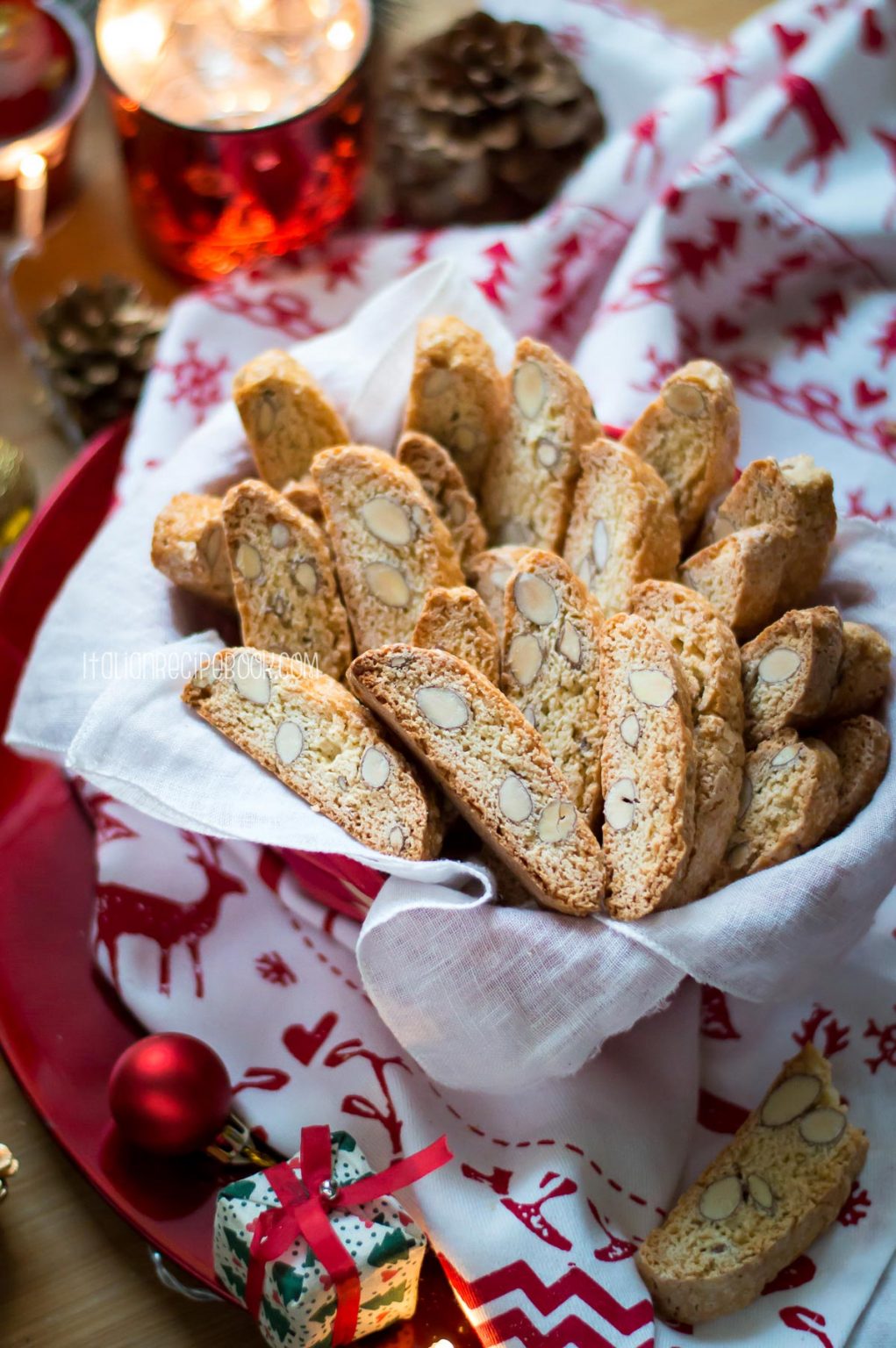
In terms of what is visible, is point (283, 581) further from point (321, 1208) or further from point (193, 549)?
point (321, 1208)

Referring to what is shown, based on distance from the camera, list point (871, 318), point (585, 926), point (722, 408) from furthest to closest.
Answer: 1. point (871, 318)
2. point (722, 408)
3. point (585, 926)

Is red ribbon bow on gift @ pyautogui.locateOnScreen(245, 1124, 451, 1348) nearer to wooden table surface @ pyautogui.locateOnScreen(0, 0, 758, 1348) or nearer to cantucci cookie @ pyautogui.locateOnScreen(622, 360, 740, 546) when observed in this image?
wooden table surface @ pyautogui.locateOnScreen(0, 0, 758, 1348)

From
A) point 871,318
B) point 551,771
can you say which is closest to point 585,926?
point 551,771

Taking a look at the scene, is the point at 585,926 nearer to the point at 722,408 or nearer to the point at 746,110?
the point at 722,408

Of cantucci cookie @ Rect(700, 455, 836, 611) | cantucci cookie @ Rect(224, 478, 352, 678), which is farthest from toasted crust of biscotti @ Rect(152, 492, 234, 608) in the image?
cantucci cookie @ Rect(700, 455, 836, 611)

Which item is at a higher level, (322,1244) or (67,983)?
(322,1244)

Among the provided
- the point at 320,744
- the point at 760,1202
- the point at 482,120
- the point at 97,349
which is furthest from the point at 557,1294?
the point at 482,120
